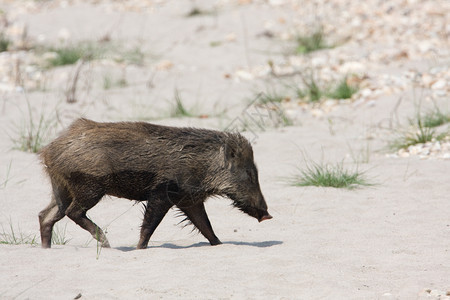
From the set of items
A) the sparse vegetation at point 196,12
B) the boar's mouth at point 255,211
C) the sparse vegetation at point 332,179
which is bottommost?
the sparse vegetation at point 332,179

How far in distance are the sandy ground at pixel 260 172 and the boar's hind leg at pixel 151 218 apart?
0.13 metres

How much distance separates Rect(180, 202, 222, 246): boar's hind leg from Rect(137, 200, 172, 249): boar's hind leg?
0.30 m

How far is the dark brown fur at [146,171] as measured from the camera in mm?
4492

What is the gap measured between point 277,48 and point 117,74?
110 inches

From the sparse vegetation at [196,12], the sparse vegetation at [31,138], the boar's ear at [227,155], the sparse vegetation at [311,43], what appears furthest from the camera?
the sparse vegetation at [196,12]

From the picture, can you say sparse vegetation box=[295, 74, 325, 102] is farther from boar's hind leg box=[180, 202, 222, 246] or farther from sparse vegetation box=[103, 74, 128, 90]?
boar's hind leg box=[180, 202, 222, 246]

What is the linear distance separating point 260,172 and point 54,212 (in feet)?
8.12

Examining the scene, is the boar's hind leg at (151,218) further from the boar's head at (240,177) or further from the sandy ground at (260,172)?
the boar's head at (240,177)

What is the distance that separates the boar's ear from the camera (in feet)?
15.6

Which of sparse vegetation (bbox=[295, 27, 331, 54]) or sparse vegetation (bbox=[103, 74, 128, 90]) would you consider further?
sparse vegetation (bbox=[295, 27, 331, 54])

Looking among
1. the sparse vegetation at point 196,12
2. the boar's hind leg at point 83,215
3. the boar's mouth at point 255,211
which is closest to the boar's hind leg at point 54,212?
the boar's hind leg at point 83,215

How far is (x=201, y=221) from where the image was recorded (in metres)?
4.86

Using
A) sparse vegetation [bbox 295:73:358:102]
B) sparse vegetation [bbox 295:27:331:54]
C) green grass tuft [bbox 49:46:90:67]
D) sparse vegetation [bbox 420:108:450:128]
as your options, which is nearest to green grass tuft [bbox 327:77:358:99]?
sparse vegetation [bbox 295:73:358:102]

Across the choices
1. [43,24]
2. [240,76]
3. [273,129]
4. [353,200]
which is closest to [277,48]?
[240,76]
